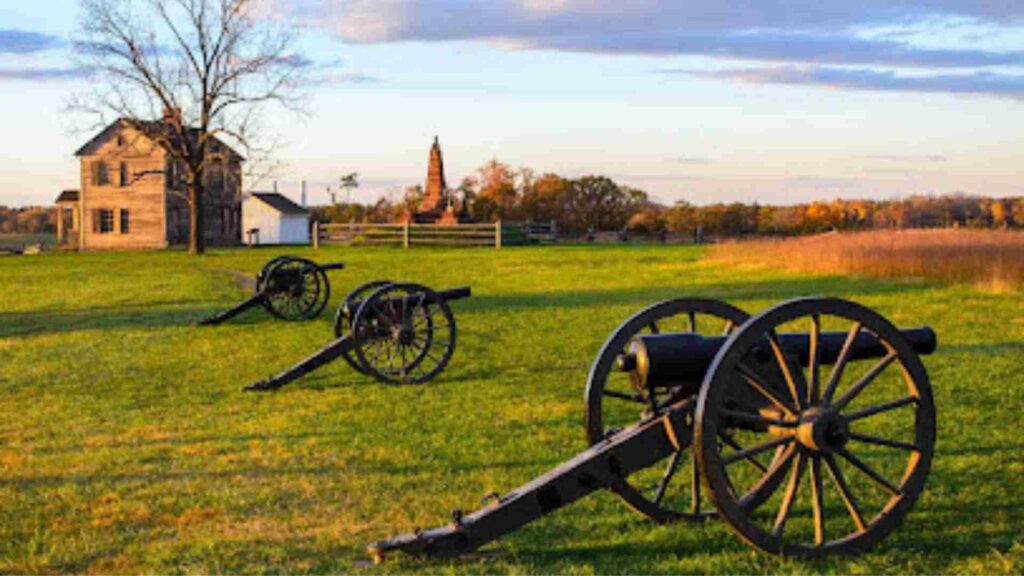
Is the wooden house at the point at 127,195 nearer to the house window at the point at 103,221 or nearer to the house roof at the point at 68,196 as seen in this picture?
the house window at the point at 103,221

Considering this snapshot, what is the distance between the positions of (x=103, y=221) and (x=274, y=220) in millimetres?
Answer: 11231

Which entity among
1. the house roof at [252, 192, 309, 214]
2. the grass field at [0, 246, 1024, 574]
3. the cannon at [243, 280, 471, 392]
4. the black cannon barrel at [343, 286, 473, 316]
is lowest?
the grass field at [0, 246, 1024, 574]

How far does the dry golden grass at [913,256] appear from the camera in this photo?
2188 centimetres

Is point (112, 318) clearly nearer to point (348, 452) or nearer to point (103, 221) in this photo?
point (348, 452)

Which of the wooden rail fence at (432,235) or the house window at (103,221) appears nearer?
the wooden rail fence at (432,235)

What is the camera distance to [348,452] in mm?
8227

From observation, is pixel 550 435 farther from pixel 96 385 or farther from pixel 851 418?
pixel 96 385

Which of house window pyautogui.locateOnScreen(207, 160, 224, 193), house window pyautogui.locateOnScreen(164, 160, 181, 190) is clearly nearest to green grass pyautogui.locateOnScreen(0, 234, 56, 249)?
house window pyautogui.locateOnScreen(164, 160, 181, 190)

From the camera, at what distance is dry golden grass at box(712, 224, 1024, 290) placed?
21875 millimetres

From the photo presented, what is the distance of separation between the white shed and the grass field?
47.3m

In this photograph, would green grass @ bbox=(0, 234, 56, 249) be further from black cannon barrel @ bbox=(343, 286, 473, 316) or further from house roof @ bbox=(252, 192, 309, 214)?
black cannon barrel @ bbox=(343, 286, 473, 316)

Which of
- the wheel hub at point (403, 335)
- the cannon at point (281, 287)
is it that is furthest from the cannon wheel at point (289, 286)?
the wheel hub at point (403, 335)

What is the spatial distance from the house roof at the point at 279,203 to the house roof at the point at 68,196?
9.71 m

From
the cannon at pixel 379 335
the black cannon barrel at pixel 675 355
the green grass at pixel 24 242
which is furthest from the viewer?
the green grass at pixel 24 242
